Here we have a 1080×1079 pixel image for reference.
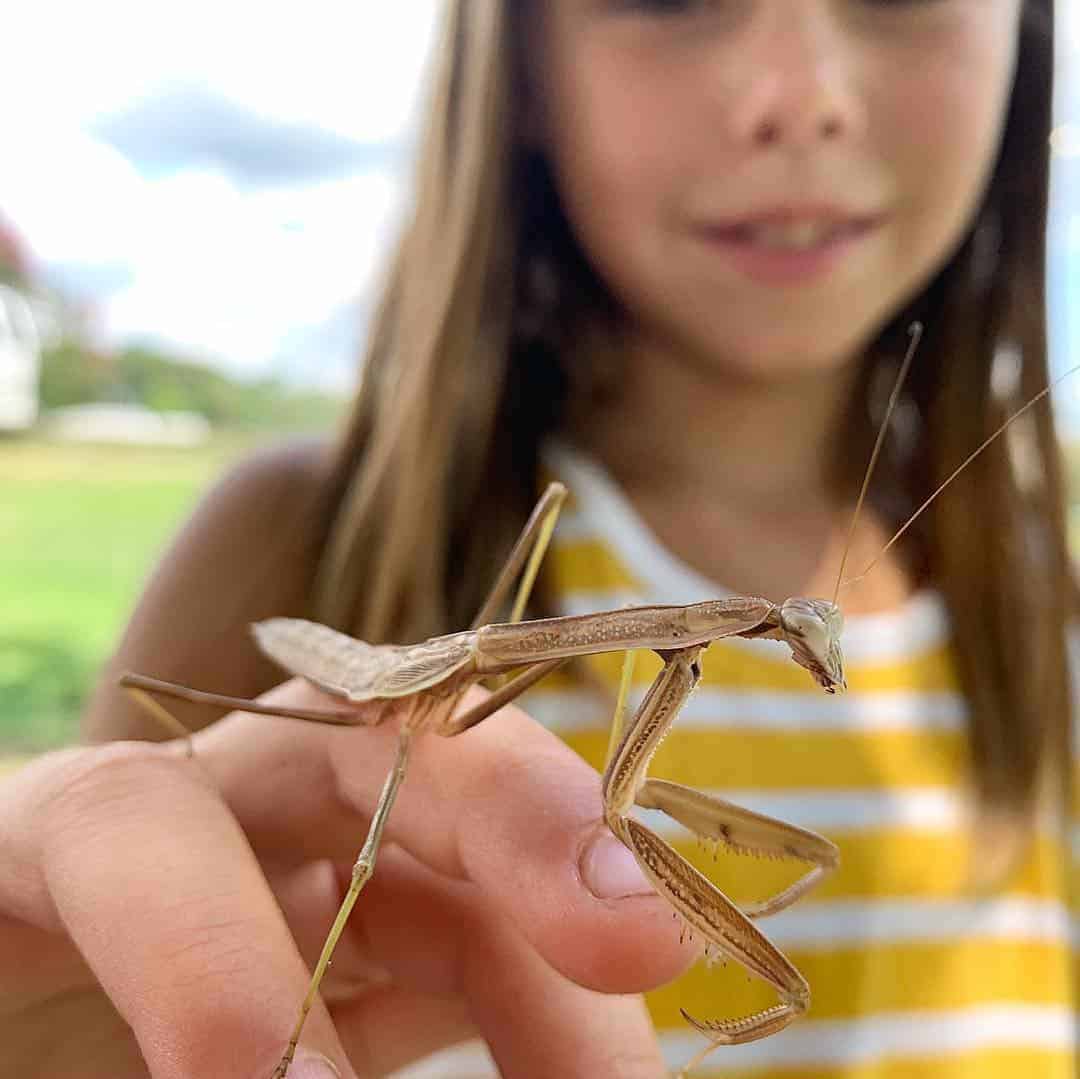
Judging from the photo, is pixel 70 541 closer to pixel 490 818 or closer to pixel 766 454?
pixel 766 454

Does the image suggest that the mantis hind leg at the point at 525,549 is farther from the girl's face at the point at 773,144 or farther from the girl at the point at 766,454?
the girl's face at the point at 773,144

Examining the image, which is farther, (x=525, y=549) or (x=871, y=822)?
(x=871, y=822)

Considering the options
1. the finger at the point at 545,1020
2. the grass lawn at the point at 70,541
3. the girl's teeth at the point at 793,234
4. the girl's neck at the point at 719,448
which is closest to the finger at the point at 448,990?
the finger at the point at 545,1020

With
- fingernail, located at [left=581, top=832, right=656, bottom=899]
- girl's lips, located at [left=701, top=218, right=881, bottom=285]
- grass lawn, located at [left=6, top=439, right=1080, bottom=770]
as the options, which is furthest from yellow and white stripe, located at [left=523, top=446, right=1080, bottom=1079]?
grass lawn, located at [left=6, top=439, right=1080, bottom=770]

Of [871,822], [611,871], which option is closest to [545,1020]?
[611,871]

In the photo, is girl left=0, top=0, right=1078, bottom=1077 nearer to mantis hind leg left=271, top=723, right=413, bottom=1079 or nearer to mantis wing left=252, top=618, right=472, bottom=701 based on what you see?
mantis wing left=252, top=618, right=472, bottom=701

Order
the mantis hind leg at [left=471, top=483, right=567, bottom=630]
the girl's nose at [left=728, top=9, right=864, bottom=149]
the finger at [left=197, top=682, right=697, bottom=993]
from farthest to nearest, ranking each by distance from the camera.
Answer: the girl's nose at [left=728, top=9, right=864, bottom=149] < the mantis hind leg at [left=471, top=483, right=567, bottom=630] < the finger at [left=197, top=682, right=697, bottom=993]

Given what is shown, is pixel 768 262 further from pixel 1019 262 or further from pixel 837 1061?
pixel 837 1061
